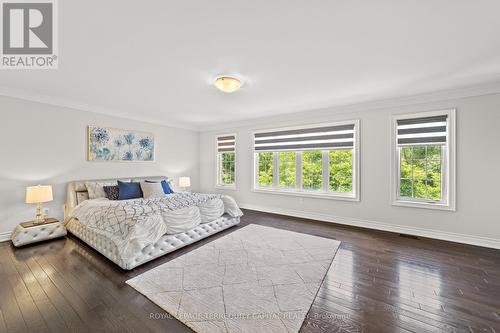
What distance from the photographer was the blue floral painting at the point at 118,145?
4.44 metres

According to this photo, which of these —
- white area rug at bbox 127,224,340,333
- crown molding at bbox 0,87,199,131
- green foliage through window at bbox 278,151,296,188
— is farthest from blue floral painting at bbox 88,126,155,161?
green foliage through window at bbox 278,151,296,188

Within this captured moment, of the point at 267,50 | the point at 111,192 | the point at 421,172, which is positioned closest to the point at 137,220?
the point at 111,192

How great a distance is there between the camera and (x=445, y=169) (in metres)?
3.56

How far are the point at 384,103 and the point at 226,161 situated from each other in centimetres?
430

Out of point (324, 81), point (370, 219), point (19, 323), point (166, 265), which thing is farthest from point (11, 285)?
point (370, 219)

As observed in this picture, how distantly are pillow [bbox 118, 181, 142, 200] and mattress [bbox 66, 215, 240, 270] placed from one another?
2.66ft

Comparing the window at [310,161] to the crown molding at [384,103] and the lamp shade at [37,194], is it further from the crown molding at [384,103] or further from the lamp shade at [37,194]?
the lamp shade at [37,194]

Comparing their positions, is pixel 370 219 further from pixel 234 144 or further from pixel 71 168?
pixel 71 168

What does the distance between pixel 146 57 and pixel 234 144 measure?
3796 millimetres

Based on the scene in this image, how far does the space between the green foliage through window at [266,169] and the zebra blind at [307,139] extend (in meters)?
0.22

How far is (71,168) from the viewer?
163 inches

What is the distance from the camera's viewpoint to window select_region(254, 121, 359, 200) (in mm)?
4449

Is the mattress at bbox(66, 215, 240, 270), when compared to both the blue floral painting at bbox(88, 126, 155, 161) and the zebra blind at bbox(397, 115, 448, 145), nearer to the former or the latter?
the blue floral painting at bbox(88, 126, 155, 161)

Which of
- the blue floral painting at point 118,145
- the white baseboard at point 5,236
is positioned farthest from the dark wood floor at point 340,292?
the blue floral painting at point 118,145
